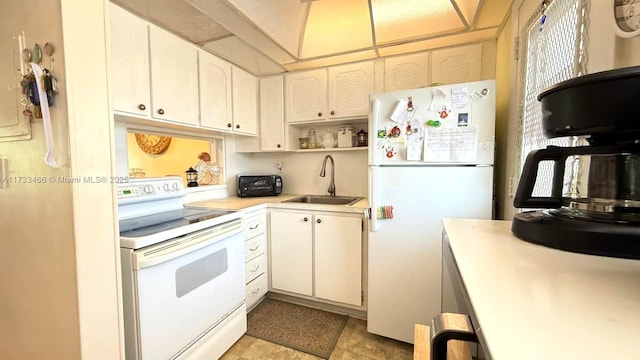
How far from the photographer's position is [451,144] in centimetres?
157

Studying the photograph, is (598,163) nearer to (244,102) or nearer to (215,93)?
(215,93)

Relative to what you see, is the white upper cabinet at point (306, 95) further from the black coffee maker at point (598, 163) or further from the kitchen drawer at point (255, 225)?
the black coffee maker at point (598, 163)

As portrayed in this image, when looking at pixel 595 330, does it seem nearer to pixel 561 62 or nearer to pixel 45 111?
pixel 561 62

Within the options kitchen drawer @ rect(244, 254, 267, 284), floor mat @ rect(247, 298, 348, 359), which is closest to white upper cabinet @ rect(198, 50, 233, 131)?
kitchen drawer @ rect(244, 254, 267, 284)

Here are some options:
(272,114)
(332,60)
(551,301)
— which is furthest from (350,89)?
(551,301)

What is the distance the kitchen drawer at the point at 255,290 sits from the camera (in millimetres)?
2111

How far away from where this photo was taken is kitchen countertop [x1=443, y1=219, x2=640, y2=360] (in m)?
0.31

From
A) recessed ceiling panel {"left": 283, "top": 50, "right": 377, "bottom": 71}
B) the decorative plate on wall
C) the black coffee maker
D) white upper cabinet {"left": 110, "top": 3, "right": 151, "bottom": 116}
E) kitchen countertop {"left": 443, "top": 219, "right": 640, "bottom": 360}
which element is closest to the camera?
kitchen countertop {"left": 443, "top": 219, "right": 640, "bottom": 360}

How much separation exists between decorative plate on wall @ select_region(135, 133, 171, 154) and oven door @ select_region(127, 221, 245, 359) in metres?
1.52

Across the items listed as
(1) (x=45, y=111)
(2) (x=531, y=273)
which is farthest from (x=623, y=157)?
(1) (x=45, y=111)

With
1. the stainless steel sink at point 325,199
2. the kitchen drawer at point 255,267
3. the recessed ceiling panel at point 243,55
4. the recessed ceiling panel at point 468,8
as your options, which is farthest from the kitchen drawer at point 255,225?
the recessed ceiling panel at point 468,8

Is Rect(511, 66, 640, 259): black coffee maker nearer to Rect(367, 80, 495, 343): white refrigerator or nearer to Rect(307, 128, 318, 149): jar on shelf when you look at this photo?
Rect(367, 80, 495, 343): white refrigerator

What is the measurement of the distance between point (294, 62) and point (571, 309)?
7.95ft

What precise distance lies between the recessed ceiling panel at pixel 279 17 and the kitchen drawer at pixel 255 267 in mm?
1749
